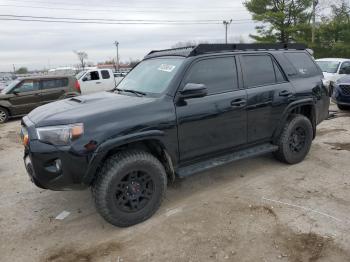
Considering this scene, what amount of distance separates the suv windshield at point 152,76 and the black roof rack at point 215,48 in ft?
0.47

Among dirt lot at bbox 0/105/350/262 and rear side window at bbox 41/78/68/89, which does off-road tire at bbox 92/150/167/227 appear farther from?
rear side window at bbox 41/78/68/89

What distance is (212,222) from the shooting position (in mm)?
3705

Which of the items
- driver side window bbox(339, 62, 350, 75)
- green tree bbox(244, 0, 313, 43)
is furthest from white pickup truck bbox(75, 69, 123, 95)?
green tree bbox(244, 0, 313, 43)

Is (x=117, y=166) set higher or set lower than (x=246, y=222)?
higher

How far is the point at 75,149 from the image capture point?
3287 millimetres

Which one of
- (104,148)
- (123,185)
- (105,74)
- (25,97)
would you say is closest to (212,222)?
(123,185)

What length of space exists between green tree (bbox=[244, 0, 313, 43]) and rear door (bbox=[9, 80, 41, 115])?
23.1m

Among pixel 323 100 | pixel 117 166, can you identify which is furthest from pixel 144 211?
pixel 323 100

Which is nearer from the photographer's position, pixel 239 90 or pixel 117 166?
pixel 117 166

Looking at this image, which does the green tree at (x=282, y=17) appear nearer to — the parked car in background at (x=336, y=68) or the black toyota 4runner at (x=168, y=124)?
the parked car in background at (x=336, y=68)

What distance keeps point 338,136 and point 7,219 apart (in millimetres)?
6300

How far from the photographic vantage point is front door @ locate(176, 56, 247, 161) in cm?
398

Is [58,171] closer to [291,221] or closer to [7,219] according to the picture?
[7,219]

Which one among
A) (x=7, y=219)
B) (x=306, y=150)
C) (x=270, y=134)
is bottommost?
(x=7, y=219)
